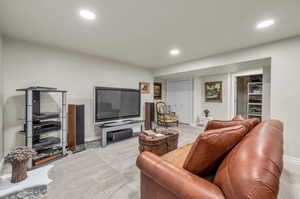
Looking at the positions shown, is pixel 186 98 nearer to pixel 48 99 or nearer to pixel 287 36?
pixel 287 36

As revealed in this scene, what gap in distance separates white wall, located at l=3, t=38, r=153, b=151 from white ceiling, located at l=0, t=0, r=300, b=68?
0.30 metres

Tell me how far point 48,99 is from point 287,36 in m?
4.89

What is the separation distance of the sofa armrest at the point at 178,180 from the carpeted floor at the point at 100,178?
730mm

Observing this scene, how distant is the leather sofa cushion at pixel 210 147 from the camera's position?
2.91 feet

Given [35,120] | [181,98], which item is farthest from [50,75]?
[181,98]

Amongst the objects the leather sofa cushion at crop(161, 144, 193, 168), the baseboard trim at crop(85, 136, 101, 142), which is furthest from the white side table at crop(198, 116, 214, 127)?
the baseboard trim at crop(85, 136, 101, 142)

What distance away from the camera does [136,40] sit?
2.63m

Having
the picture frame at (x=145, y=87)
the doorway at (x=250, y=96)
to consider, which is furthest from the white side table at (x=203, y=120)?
the picture frame at (x=145, y=87)

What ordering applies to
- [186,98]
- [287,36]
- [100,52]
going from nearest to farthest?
[287,36]
[100,52]
[186,98]

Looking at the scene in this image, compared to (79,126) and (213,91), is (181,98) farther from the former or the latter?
(79,126)

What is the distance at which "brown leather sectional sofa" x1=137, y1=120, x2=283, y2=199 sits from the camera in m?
0.59

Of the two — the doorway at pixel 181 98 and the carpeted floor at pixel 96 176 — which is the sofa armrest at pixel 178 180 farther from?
the doorway at pixel 181 98

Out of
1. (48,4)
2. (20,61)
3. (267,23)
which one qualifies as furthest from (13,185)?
(267,23)

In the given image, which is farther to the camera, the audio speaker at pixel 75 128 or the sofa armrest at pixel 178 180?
the audio speaker at pixel 75 128
